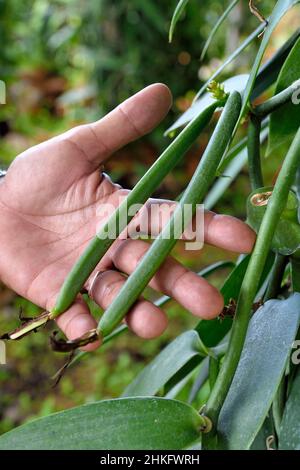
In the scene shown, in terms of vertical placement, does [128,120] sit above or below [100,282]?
above

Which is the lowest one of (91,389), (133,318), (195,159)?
(91,389)

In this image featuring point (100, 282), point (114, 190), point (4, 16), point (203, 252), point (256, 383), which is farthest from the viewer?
point (4, 16)

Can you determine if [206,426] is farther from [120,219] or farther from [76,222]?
[76,222]

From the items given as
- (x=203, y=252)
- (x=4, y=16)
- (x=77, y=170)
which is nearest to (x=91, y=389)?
(x=203, y=252)

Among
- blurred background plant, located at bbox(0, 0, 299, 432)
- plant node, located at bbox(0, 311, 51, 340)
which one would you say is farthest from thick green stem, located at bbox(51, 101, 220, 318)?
Answer: blurred background plant, located at bbox(0, 0, 299, 432)

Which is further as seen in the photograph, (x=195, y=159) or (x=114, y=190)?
(x=195, y=159)

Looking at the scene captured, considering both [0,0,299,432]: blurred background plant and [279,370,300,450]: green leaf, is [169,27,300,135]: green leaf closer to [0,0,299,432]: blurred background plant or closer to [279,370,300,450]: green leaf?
[279,370,300,450]: green leaf
